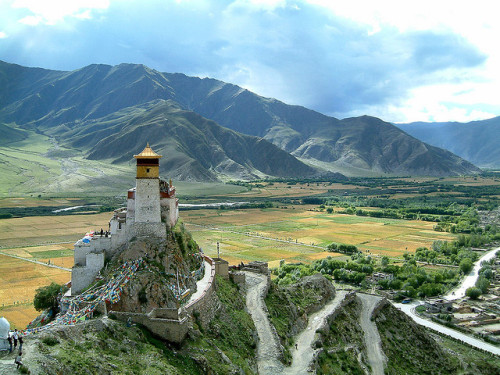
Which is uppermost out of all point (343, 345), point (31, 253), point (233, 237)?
point (233, 237)

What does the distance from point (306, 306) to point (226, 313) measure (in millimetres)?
16958

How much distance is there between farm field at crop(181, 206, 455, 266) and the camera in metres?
108

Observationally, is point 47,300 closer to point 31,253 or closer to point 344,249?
point 31,253

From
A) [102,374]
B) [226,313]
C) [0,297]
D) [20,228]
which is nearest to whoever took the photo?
[102,374]

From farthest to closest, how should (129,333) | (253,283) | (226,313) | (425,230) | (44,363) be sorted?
(425,230) → (253,283) → (226,313) → (129,333) → (44,363)

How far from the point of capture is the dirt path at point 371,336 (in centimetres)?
4875

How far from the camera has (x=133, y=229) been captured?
40.6 metres

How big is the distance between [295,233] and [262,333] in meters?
94.1

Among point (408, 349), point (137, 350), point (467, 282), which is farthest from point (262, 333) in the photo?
point (467, 282)

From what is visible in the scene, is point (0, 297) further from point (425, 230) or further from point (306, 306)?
point (425, 230)

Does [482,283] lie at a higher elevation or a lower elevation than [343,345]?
lower

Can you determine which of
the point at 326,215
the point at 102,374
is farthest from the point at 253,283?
the point at 326,215

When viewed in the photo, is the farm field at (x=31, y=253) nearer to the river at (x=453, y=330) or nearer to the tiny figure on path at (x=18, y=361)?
the tiny figure on path at (x=18, y=361)

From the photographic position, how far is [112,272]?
37938mm
